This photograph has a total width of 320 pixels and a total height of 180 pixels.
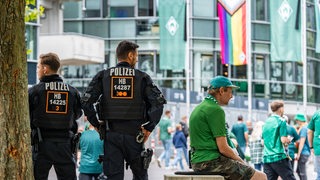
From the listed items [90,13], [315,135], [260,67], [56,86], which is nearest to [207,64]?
[260,67]

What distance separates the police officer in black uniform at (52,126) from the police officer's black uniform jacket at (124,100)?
0.71m

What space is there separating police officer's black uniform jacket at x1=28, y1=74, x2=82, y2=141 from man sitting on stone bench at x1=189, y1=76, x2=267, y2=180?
1459mm

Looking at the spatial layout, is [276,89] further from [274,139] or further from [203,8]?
[274,139]

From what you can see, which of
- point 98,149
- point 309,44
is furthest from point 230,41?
point 98,149

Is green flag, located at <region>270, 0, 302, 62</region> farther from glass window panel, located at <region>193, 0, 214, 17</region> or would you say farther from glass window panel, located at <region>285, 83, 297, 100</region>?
glass window panel, located at <region>285, 83, 297, 100</region>

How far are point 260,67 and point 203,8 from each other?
16.5 feet

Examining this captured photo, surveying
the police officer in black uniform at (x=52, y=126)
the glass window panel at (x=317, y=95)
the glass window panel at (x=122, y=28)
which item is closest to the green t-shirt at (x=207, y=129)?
the police officer in black uniform at (x=52, y=126)

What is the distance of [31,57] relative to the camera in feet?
142

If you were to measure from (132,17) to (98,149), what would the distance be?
40.4m

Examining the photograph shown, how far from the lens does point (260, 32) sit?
55.5 meters

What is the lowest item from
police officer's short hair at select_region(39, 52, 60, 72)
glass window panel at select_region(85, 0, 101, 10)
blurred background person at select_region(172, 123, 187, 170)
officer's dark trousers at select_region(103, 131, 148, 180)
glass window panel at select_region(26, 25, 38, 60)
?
blurred background person at select_region(172, 123, 187, 170)

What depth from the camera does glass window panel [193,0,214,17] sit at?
175 feet

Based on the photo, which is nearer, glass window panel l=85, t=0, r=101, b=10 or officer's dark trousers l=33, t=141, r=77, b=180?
officer's dark trousers l=33, t=141, r=77, b=180

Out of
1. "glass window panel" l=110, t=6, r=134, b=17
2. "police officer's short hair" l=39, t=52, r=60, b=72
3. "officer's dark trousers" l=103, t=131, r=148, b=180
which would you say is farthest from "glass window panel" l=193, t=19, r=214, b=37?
"officer's dark trousers" l=103, t=131, r=148, b=180
